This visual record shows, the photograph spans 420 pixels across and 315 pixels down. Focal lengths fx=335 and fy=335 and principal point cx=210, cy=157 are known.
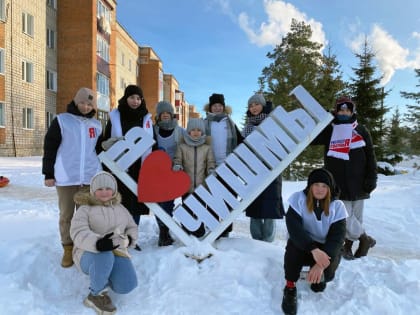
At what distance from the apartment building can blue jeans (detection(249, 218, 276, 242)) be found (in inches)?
617

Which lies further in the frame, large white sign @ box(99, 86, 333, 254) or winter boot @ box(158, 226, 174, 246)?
winter boot @ box(158, 226, 174, 246)

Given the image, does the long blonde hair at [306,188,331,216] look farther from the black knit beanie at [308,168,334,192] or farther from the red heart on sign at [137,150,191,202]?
the red heart on sign at [137,150,191,202]

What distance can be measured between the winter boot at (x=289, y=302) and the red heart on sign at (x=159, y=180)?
143cm

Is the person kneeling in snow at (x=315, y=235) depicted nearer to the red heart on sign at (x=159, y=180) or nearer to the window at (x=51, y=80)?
the red heart on sign at (x=159, y=180)

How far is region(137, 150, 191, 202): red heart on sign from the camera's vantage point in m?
3.48

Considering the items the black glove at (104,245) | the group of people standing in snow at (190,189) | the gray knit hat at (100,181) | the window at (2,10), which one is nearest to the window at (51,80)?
the window at (2,10)

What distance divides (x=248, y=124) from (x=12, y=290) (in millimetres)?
2880

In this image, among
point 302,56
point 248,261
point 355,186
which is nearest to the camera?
point 248,261

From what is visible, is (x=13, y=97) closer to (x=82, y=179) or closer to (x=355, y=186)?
(x=82, y=179)

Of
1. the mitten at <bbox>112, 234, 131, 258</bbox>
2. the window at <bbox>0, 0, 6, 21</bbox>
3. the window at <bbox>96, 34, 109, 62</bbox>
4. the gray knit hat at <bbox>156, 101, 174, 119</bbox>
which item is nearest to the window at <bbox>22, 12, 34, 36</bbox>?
the window at <bbox>0, 0, 6, 21</bbox>

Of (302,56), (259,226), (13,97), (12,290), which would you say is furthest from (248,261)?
(13,97)

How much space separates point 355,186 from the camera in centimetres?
377

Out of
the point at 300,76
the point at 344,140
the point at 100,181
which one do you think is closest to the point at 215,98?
the point at 344,140

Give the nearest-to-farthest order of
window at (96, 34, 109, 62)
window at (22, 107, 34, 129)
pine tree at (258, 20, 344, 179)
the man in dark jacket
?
the man in dark jacket
pine tree at (258, 20, 344, 179)
window at (22, 107, 34, 129)
window at (96, 34, 109, 62)
